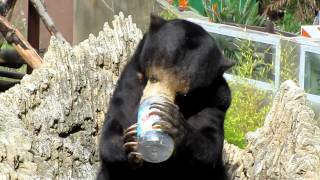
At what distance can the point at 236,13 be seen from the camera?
1058 cm

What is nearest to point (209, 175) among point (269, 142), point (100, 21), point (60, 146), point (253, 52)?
point (269, 142)

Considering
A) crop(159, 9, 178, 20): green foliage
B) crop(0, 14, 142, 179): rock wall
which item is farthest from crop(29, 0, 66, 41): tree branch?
crop(0, 14, 142, 179): rock wall

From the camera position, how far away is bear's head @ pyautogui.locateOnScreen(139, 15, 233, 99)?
391 cm

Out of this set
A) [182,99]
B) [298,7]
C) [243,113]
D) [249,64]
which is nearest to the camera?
[182,99]

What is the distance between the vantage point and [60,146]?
4.76 meters

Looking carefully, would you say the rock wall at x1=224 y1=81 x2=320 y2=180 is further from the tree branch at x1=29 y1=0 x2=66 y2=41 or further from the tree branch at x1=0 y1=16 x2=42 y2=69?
the tree branch at x1=29 y1=0 x2=66 y2=41

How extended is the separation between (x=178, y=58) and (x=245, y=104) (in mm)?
2547

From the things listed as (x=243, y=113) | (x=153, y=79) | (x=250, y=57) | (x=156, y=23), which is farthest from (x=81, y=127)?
(x=250, y=57)

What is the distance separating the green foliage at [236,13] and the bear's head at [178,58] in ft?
19.6

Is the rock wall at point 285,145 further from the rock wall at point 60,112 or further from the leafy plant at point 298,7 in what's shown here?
the leafy plant at point 298,7

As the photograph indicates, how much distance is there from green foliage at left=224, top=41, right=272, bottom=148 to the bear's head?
2060 millimetres

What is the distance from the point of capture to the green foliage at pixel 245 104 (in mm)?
6273

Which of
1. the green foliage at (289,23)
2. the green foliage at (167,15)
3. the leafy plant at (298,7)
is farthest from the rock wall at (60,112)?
the leafy plant at (298,7)

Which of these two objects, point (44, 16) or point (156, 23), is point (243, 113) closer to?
point (44, 16)
